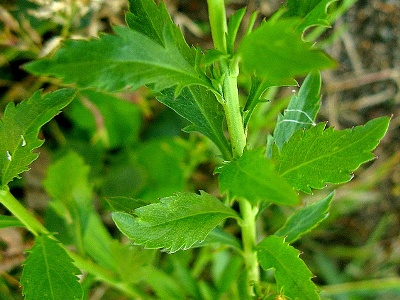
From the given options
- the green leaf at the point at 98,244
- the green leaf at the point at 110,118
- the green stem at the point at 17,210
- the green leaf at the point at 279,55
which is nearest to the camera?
the green leaf at the point at 279,55

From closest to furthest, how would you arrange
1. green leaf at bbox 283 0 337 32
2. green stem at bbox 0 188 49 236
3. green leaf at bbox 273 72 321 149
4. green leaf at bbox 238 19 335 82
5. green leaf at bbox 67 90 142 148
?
green leaf at bbox 238 19 335 82
green leaf at bbox 283 0 337 32
green stem at bbox 0 188 49 236
green leaf at bbox 273 72 321 149
green leaf at bbox 67 90 142 148

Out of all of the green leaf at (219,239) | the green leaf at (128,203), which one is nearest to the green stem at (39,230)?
the green leaf at (128,203)

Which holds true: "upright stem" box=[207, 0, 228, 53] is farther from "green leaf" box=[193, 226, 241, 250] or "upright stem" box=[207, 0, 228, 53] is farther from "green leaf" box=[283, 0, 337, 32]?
"green leaf" box=[193, 226, 241, 250]

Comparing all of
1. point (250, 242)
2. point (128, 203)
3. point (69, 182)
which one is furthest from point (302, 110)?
point (69, 182)

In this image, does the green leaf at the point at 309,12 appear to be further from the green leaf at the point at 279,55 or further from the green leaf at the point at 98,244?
the green leaf at the point at 98,244

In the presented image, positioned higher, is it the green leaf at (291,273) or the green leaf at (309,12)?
the green leaf at (309,12)

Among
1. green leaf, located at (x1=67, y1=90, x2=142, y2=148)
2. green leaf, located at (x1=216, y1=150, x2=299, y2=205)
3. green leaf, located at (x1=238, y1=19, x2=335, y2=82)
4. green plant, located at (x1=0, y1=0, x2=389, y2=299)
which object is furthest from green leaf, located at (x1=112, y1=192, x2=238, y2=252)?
green leaf, located at (x1=67, y1=90, x2=142, y2=148)

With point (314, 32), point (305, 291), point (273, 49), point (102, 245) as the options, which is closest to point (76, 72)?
point (273, 49)
